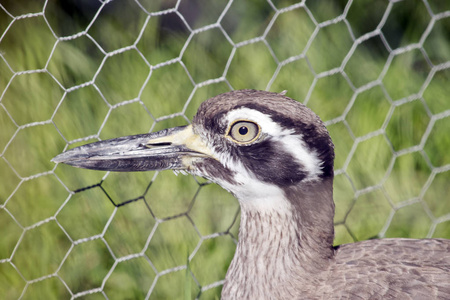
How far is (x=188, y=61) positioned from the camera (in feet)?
6.67

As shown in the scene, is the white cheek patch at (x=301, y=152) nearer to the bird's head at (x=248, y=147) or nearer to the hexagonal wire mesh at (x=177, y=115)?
the bird's head at (x=248, y=147)

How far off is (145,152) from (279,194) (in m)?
0.27

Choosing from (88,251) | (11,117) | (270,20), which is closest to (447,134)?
(270,20)

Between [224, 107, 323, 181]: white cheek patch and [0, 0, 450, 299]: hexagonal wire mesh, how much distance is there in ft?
1.95

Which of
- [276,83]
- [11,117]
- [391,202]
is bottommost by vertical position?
[391,202]

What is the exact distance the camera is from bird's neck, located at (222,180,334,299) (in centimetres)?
128

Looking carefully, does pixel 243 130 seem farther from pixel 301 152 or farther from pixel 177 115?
pixel 177 115

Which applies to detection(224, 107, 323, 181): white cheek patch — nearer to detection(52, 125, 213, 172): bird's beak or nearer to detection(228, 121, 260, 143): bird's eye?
detection(228, 121, 260, 143): bird's eye

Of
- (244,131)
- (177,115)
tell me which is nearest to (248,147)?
(244,131)

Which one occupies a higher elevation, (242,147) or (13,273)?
(242,147)

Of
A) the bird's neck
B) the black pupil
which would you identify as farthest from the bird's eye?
the bird's neck

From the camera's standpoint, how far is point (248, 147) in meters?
1.25

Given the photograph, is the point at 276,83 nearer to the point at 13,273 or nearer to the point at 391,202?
Result: the point at 391,202

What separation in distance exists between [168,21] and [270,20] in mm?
312
